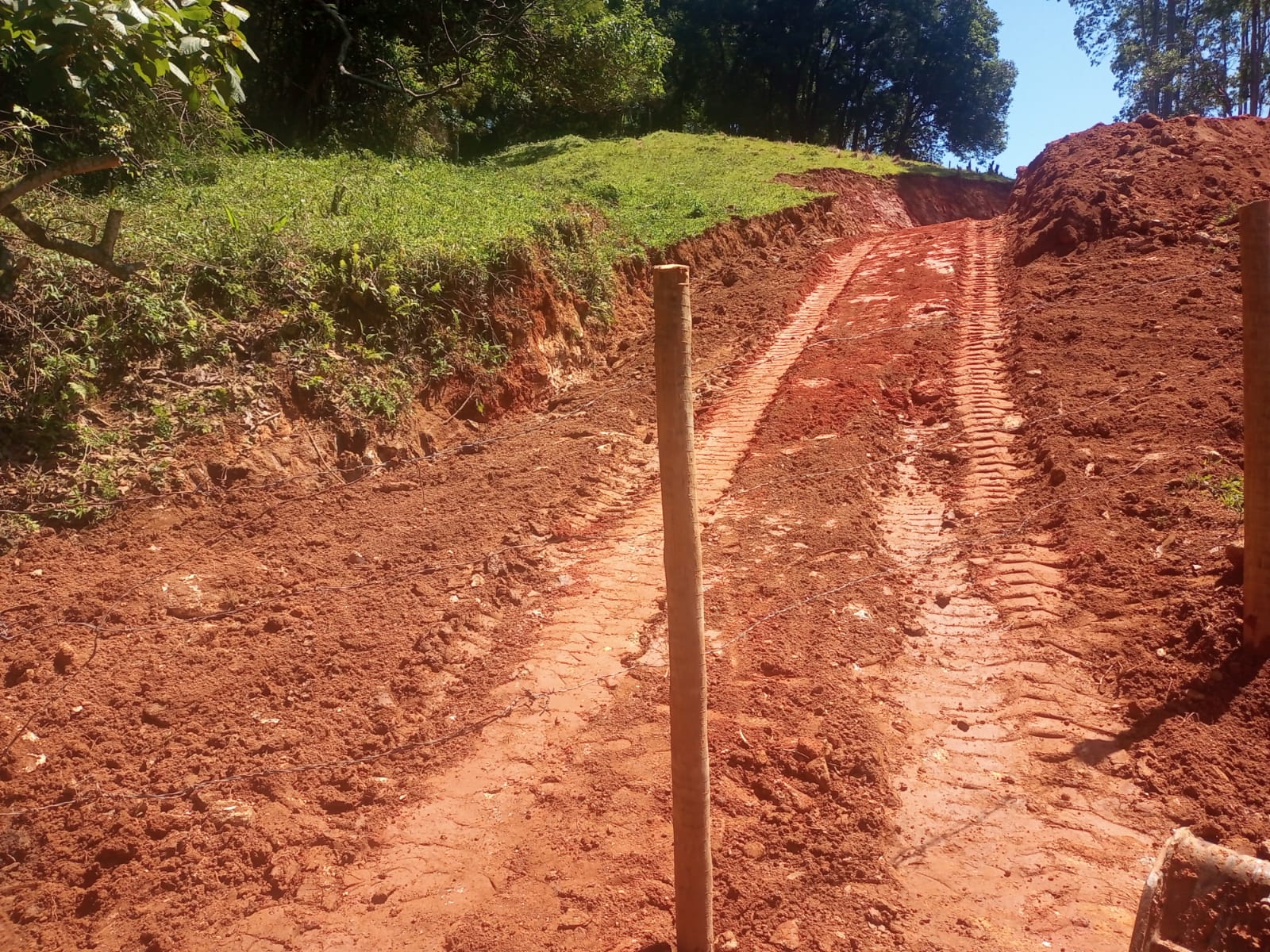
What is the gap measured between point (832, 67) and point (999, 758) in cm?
3388

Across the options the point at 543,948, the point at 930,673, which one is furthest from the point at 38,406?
the point at 930,673

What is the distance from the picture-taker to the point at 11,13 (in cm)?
357

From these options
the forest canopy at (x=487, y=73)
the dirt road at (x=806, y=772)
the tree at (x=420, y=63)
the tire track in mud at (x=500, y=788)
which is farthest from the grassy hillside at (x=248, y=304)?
the tree at (x=420, y=63)

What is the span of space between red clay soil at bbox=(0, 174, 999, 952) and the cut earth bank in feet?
0.05

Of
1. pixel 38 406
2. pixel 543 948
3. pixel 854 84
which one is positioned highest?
pixel 854 84

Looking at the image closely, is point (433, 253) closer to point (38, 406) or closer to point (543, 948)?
point (38, 406)

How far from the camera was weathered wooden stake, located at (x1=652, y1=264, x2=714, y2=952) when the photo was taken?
2.40 metres

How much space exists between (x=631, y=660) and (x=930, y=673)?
1524 mm

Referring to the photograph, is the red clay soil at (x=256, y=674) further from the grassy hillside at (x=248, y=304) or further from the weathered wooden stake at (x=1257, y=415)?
the weathered wooden stake at (x=1257, y=415)

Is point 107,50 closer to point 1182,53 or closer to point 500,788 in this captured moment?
point 500,788

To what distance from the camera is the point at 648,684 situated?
14.4 feet

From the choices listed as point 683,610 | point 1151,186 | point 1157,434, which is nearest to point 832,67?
point 1151,186

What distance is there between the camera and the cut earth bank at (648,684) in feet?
10.3

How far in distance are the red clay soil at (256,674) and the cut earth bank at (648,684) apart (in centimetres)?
2
